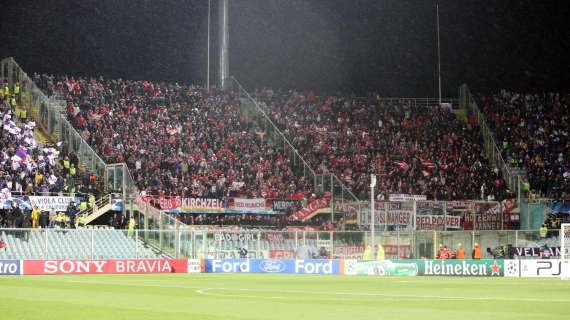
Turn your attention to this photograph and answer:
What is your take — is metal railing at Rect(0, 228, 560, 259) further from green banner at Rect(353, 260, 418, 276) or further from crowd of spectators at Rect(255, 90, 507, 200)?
crowd of spectators at Rect(255, 90, 507, 200)

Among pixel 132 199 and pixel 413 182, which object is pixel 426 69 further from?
pixel 132 199

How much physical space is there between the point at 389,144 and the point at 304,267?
1895 cm

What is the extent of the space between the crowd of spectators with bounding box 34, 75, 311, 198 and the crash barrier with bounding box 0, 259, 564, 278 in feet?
24.4

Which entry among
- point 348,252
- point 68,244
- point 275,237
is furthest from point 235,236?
point 68,244

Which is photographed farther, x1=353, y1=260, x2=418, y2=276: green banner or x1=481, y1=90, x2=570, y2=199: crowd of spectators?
x1=481, y1=90, x2=570, y2=199: crowd of spectators

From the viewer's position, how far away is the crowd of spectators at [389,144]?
202 ft

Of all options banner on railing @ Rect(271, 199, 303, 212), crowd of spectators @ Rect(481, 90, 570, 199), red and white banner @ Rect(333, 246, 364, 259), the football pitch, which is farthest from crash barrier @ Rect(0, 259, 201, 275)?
crowd of spectators @ Rect(481, 90, 570, 199)

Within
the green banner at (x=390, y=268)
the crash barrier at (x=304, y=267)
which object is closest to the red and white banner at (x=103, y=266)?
the crash barrier at (x=304, y=267)

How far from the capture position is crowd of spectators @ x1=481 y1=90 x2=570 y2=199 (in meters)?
61.5

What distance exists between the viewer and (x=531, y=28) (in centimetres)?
7512

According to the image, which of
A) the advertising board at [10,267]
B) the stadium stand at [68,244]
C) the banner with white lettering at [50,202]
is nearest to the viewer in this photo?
the advertising board at [10,267]

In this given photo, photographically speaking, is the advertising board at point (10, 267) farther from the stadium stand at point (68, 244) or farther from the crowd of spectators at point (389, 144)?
the crowd of spectators at point (389, 144)

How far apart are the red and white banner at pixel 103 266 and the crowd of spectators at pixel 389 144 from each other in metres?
15.2

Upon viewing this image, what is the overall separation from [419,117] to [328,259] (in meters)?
23.4
